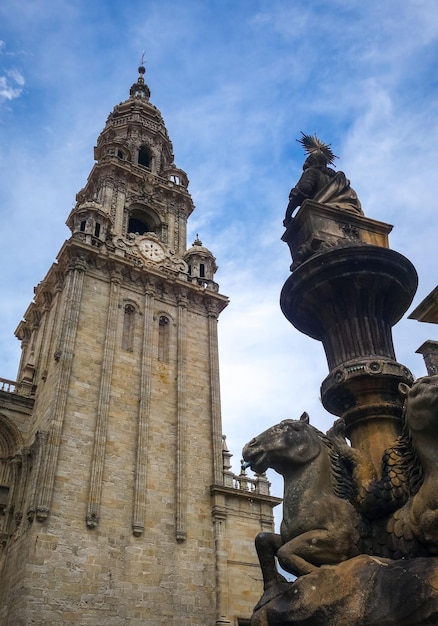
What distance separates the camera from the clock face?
28.9m

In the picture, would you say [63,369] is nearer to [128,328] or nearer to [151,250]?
[128,328]

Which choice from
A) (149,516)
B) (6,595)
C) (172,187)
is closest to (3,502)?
(6,595)

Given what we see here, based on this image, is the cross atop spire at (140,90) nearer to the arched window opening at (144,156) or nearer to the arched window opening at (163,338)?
the arched window opening at (144,156)

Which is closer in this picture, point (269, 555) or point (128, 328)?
point (269, 555)

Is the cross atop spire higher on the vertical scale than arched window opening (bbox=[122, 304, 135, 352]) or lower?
higher

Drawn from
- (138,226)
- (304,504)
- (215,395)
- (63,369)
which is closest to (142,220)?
(138,226)

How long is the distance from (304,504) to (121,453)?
55.1 ft

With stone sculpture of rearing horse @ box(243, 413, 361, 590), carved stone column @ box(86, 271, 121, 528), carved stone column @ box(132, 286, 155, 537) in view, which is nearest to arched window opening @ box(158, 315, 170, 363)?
carved stone column @ box(132, 286, 155, 537)

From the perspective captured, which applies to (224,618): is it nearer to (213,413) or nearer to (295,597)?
(213,413)

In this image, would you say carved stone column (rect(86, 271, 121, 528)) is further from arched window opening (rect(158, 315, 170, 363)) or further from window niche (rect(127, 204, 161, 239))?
window niche (rect(127, 204, 161, 239))

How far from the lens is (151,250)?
96.2 feet

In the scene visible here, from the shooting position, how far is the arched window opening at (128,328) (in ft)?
80.4

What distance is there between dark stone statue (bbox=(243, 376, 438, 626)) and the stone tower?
14.3 m

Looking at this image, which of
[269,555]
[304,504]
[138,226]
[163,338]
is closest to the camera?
[304,504]
